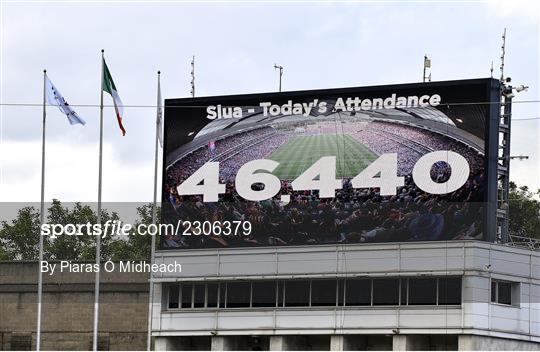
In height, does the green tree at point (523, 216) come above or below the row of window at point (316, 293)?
above

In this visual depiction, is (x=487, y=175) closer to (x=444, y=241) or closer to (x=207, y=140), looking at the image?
(x=444, y=241)

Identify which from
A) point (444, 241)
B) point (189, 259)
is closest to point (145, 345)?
point (189, 259)

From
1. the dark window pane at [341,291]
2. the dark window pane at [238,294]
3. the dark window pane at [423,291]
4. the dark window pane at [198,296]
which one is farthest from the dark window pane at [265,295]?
the dark window pane at [423,291]

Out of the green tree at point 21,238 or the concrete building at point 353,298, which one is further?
the green tree at point 21,238

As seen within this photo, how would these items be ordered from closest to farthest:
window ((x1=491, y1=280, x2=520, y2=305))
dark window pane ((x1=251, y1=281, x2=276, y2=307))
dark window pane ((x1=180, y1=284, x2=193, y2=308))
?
window ((x1=491, y1=280, x2=520, y2=305))
dark window pane ((x1=251, y1=281, x2=276, y2=307))
dark window pane ((x1=180, y1=284, x2=193, y2=308))

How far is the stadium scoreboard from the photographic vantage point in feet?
234

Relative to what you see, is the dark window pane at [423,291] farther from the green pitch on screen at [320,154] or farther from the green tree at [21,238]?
the green tree at [21,238]

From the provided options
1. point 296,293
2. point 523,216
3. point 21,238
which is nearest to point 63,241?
point 21,238

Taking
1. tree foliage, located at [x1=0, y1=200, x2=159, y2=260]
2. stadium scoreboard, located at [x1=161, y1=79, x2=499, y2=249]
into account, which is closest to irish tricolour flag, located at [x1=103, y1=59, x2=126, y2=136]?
stadium scoreboard, located at [x1=161, y1=79, x2=499, y2=249]

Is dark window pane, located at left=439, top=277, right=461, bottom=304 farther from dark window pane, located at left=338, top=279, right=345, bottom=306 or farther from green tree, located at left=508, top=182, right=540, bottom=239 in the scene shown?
green tree, located at left=508, top=182, right=540, bottom=239

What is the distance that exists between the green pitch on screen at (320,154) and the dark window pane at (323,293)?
476cm

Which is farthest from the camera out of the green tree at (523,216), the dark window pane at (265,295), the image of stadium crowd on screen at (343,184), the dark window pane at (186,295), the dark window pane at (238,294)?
the green tree at (523,216)

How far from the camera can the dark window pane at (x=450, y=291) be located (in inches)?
2778

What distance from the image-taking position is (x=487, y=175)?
70.7 meters
